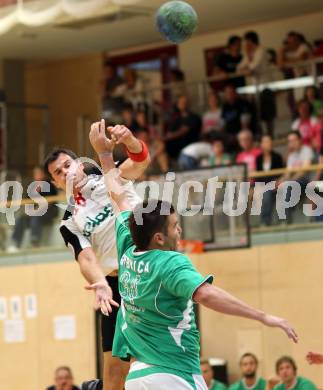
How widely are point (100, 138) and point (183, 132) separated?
11176mm

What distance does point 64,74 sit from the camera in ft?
87.5

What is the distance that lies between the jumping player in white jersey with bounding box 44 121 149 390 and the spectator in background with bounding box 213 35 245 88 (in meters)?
10.1

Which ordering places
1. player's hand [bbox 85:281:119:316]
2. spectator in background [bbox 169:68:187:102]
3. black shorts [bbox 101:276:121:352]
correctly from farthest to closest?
1. spectator in background [bbox 169:68:187:102]
2. black shorts [bbox 101:276:121:352]
3. player's hand [bbox 85:281:119:316]

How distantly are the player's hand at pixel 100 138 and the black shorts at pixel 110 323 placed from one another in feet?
4.78

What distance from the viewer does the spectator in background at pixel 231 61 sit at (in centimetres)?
1984

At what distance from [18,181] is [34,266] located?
101 inches

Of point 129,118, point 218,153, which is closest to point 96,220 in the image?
point 218,153

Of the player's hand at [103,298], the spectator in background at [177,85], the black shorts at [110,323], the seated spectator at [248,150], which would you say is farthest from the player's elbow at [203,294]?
the spectator in background at [177,85]

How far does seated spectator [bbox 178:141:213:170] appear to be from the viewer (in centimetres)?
1866

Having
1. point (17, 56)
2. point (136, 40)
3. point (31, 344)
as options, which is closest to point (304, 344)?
point (31, 344)

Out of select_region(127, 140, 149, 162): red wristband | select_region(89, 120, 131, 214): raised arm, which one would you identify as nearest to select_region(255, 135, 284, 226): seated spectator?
select_region(127, 140, 149, 162): red wristband

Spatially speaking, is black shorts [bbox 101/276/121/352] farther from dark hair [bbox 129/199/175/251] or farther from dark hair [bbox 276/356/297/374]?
dark hair [bbox 276/356/297/374]

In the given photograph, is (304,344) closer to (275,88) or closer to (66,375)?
(66,375)

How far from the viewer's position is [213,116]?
19734 millimetres
